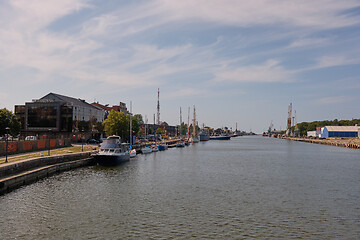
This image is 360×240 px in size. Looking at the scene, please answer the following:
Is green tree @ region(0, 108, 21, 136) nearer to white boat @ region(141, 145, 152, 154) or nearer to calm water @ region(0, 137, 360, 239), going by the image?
white boat @ region(141, 145, 152, 154)

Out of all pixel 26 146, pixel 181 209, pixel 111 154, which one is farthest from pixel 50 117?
pixel 181 209

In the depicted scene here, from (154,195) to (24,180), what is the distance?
66.6 feet

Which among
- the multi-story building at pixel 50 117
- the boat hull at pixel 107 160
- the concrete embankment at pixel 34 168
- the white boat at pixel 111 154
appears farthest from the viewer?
the multi-story building at pixel 50 117

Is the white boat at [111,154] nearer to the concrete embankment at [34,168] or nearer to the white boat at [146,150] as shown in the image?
the concrete embankment at [34,168]

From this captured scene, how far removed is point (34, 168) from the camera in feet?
173

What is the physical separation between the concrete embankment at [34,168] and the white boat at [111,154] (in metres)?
3.22

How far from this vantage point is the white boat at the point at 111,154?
241 ft

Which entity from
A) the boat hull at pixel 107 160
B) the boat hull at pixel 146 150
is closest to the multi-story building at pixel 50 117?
the boat hull at pixel 146 150

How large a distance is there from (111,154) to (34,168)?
23.1 m

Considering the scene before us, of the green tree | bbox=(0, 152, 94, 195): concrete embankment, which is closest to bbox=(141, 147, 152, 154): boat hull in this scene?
bbox=(0, 152, 94, 195): concrete embankment

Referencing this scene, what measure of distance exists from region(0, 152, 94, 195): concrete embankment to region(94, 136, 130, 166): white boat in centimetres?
322

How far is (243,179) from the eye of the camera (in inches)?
2146

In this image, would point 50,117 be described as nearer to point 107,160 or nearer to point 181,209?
point 107,160

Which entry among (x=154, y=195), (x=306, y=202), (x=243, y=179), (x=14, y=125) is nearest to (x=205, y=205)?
(x=154, y=195)
